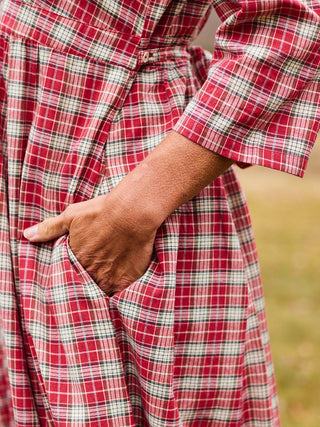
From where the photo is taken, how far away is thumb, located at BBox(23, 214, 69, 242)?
1358mm

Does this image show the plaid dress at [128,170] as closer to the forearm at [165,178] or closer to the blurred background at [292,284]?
the forearm at [165,178]

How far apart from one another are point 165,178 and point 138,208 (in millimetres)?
84

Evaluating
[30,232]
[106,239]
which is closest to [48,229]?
[30,232]

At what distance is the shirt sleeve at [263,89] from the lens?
1.27 metres

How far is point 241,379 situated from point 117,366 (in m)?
0.33

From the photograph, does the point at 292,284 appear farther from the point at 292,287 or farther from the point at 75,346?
the point at 75,346

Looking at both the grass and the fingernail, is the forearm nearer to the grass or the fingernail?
the fingernail

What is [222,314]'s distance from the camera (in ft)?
4.76

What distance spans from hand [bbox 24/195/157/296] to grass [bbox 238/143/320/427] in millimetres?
2179

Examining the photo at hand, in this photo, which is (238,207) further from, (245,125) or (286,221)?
(286,221)

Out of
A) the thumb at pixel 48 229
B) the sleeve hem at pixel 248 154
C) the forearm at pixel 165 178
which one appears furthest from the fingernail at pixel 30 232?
the sleeve hem at pixel 248 154

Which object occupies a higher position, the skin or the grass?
the skin

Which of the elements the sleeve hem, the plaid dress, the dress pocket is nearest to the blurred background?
the plaid dress

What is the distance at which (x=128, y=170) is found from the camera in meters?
1.39
